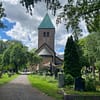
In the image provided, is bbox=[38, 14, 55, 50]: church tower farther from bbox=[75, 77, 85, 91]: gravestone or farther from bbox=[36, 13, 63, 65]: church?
bbox=[75, 77, 85, 91]: gravestone

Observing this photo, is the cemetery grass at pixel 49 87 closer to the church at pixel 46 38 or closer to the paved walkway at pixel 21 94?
the paved walkway at pixel 21 94

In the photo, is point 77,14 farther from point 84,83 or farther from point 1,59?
point 1,59

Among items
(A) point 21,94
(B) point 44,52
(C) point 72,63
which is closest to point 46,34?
(B) point 44,52

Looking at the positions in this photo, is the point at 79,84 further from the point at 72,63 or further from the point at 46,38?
the point at 46,38

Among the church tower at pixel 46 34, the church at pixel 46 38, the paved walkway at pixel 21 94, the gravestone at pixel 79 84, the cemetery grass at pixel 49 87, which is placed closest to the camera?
the paved walkway at pixel 21 94

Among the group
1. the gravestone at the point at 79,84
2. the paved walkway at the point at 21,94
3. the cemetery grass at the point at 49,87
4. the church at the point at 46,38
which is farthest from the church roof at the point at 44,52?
the gravestone at the point at 79,84

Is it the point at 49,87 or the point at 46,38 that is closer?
the point at 49,87

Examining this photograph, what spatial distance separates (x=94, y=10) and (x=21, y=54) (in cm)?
7835

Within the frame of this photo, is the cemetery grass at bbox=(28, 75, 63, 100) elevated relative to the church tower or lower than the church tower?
lower

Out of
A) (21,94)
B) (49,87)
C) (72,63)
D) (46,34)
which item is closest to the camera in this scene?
(21,94)

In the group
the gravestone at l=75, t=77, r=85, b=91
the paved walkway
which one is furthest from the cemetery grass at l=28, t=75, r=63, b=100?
the gravestone at l=75, t=77, r=85, b=91

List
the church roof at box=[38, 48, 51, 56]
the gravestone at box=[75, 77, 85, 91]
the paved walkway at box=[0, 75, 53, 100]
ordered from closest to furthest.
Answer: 1. the paved walkway at box=[0, 75, 53, 100]
2. the gravestone at box=[75, 77, 85, 91]
3. the church roof at box=[38, 48, 51, 56]

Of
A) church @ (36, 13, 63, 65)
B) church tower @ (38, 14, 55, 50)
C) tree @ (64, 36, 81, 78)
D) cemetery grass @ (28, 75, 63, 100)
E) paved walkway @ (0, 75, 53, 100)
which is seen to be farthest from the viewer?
church tower @ (38, 14, 55, 50)

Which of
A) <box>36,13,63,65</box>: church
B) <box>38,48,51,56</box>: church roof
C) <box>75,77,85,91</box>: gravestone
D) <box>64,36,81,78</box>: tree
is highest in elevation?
<box>36,13,63,65</box>: church
